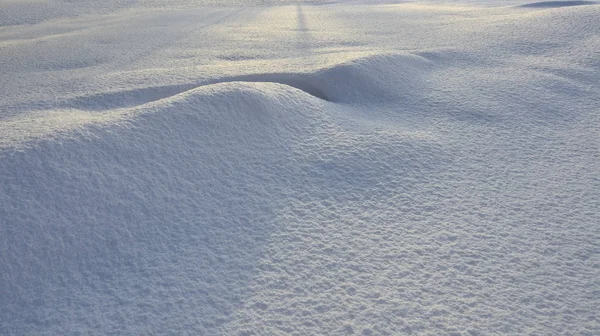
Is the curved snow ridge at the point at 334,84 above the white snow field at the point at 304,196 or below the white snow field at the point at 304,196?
above

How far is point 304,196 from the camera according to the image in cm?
110

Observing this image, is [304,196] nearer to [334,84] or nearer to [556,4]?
[334,84]

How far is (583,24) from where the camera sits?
210 centimetres

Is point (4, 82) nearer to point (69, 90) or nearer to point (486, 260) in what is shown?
point (69, 90)

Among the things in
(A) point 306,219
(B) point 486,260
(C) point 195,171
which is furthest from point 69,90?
(B) point 486,260

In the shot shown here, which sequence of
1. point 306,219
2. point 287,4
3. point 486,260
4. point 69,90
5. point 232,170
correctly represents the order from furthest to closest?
1. point 287,4
2. point 69,90
3. point 232,170
4. point 306,219
5. point 486,260

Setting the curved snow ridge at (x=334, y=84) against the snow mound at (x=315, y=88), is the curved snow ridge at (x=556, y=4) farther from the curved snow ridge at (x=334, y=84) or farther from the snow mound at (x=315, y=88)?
the curved snow ridge at (x=334, y=84)

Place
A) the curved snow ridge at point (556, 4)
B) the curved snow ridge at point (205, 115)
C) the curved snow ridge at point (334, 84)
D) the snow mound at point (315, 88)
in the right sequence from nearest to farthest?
the curved snow ridge at point (205, 115), the snow mound at point (315, 88), the curved snow ridge at point (334, 84), the curved snow ridge at point (556, 4)

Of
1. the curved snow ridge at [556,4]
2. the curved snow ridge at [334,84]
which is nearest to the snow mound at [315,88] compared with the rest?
the curved snow ridge at [334,84]

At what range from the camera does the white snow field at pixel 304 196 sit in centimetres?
84

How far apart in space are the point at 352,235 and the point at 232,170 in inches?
12.9

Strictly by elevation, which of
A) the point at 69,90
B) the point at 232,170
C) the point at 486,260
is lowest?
the point at 486,260

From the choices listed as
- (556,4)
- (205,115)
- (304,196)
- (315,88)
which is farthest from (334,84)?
(556,4)

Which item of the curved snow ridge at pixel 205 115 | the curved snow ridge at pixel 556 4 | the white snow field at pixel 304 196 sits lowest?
the white snow field at pixel 304 196
